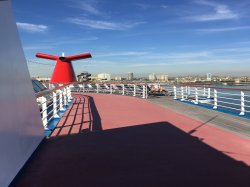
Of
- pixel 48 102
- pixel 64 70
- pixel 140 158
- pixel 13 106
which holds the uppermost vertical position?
pixel 64 70

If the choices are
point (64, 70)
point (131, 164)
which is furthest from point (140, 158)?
point (64, 70)

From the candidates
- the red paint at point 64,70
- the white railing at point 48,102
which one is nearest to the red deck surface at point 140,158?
the white railing at point 48,102

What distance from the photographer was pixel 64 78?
99.5ft

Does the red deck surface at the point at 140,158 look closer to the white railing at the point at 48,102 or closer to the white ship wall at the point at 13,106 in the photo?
the white ship wall at the point at 13,106

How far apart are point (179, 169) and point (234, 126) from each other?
14.6ft

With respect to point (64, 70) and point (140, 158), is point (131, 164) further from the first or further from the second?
point (64, 70)

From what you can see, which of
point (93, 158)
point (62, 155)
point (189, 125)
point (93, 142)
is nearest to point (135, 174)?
point (93, 158)

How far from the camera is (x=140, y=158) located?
→ 503 centimetres

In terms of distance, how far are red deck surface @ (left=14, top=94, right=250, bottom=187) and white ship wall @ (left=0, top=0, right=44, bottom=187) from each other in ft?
1.08

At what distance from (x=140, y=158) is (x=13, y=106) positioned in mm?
2227

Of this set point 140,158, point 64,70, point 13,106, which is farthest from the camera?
point 64,70

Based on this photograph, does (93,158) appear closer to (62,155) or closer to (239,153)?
(62,155)

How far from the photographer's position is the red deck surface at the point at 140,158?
398cm

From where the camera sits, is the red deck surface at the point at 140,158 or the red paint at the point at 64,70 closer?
the red deck surface at the point at 140,158
